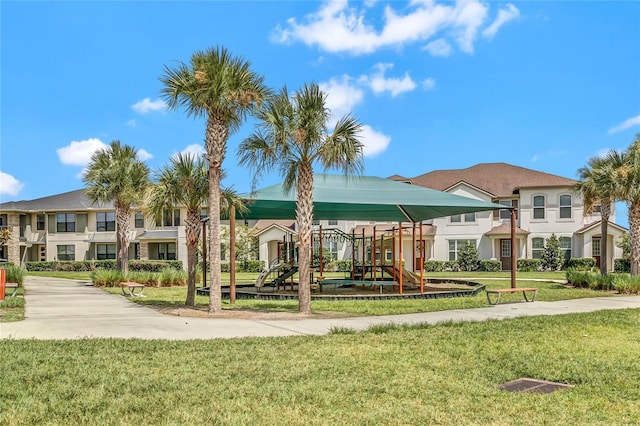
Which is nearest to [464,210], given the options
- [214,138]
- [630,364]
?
[214,138]

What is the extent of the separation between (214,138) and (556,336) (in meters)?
8.94

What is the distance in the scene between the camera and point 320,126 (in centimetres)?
1398

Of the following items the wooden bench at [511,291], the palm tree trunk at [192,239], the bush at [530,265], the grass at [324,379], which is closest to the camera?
the grass at [324,379]

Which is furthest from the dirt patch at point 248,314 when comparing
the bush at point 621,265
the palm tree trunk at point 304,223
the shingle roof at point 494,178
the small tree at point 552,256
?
the shingle roof at point 494,178

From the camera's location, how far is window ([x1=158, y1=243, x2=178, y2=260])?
48312 mm

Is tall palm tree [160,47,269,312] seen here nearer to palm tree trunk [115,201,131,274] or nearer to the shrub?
palm tree trunk [115,201,131,274]

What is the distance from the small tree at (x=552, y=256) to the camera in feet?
135

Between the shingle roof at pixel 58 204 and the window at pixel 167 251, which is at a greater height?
the shingle roof at pixel 58 204

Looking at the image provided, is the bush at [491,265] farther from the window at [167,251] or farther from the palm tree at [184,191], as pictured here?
the palm tree at [184,191]

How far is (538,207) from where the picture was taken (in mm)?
42531

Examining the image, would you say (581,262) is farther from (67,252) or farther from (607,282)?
(67,252)

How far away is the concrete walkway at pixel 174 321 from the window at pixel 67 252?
114ft

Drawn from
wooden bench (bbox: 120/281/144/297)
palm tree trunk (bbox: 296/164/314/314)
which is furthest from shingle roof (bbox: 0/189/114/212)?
palm tree trunk (bbox: 296/164/314/314)

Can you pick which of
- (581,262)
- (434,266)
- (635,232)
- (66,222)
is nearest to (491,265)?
(434,266)
